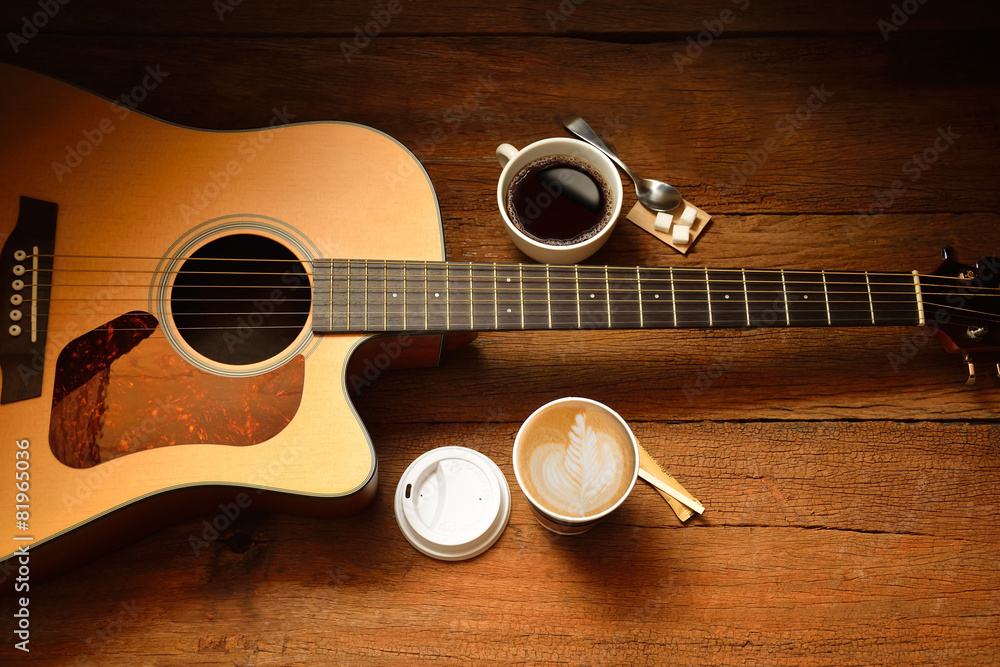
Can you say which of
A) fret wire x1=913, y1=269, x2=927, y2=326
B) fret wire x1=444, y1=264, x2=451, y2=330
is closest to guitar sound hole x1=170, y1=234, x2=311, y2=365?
fret wire x1=444, y1=264, x2=451, y2=330

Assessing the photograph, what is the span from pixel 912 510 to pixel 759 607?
332mm

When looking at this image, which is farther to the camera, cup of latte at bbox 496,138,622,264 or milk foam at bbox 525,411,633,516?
cup of latte at bbox 496,138,622,264

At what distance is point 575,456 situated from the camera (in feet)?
3.08

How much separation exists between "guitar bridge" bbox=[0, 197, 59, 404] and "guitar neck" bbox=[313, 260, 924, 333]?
385 mm

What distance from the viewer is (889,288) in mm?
1032

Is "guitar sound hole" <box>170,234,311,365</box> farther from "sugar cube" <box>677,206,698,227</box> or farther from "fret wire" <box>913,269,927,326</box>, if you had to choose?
"fret wire" <box>913,269,927,326</box>

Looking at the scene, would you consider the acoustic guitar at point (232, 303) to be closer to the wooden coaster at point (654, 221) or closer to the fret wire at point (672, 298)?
the fret wire at point (672, 298)

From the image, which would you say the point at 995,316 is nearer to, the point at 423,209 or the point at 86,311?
the point at 423,209

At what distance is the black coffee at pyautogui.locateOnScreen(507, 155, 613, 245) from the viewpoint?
3.40 ft

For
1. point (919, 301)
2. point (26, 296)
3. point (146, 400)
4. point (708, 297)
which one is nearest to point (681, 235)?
point (708, 297)

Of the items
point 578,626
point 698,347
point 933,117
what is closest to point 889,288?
point 698,347

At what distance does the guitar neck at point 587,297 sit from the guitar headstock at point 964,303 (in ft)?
0.12

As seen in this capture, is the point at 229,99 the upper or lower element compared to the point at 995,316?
lower

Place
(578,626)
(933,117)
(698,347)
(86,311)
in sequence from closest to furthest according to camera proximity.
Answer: (86,311) → (578,626) → (698,347) → (933,117)
